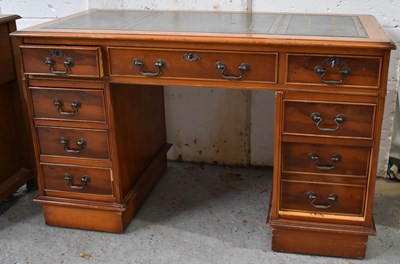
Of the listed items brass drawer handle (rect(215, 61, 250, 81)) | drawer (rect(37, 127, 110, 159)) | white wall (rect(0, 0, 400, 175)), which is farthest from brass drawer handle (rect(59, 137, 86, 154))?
white wall (rect(0, 0, 400, 175))

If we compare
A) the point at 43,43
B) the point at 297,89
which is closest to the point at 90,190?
the point at 43,43

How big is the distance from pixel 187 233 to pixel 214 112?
737mm

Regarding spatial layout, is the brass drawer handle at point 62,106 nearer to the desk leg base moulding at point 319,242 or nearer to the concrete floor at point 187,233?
the concrete floor at point 187,233

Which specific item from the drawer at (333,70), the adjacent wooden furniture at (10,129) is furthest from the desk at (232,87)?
the adjacent wooden furniture at (10,129)

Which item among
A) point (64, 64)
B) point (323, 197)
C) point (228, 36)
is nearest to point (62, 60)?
point (64, 64)

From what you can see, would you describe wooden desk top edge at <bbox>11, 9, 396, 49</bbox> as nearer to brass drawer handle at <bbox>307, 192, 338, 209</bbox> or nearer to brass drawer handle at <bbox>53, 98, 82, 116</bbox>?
brass drawer handle at <bbox>53, 98, 82, 116</bbox>

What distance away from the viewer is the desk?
1.71 metres

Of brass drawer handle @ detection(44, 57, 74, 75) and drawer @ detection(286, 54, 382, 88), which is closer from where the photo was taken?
drawer @ detection(286, 54, 382, 88)

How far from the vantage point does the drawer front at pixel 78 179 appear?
2.04m

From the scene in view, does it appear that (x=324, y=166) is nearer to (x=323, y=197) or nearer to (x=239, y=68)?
(x=323, y=197)

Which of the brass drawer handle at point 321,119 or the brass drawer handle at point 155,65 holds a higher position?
the brass drawer handle at point 155,65

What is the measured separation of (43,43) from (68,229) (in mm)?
792

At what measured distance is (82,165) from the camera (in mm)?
2037

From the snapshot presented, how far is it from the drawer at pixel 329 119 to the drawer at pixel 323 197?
0.68ft
